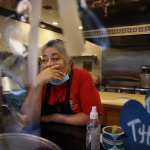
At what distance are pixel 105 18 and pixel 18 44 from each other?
1.67m

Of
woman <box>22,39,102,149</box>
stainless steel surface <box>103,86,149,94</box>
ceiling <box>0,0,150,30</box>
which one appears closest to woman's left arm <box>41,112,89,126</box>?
woman <box>22,39,102,149</box>

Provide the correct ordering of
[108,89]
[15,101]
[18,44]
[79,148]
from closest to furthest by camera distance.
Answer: [18,44], [79,148], [15,101], [108,89]

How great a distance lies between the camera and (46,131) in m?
0.92

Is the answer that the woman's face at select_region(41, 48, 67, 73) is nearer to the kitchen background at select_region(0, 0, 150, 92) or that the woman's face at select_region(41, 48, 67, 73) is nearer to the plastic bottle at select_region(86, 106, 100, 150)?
the plastic bottle at select_region(86, 106, 100, 150)

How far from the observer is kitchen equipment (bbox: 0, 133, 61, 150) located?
1.89ft

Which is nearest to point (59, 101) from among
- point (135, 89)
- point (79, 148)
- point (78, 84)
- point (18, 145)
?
point (78, 84)

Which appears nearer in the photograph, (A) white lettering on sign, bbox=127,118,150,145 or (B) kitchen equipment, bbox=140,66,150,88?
(A) white lettering on sign, bbox=127,118,150,145

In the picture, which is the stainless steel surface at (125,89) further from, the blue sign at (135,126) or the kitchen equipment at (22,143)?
the kitchen equipment at (22,143)

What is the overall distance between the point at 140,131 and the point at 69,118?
63 centimetres

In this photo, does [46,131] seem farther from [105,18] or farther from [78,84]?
[105,18]

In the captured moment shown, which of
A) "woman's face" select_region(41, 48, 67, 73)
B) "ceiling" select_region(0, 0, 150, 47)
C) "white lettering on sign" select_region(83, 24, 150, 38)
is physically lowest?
"woman's face" select_region(41, 48, 67, 73)

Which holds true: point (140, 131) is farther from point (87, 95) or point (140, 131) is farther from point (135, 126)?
point (87, 95)

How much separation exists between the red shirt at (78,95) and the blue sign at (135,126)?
641 millimetres

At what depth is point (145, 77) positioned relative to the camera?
254 centimetres
